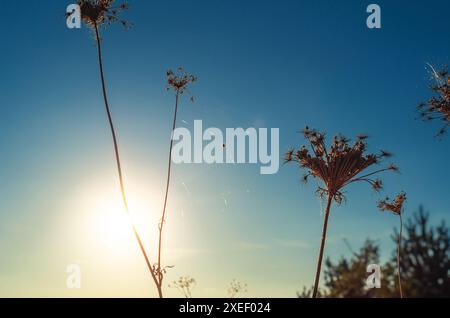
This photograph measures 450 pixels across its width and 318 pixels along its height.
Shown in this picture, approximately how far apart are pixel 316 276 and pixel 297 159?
191 inches

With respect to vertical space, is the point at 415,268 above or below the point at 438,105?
below

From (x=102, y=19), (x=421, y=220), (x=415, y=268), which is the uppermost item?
(x=102, y=19)

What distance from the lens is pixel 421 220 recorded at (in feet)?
56.6

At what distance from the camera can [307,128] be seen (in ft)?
78.8
